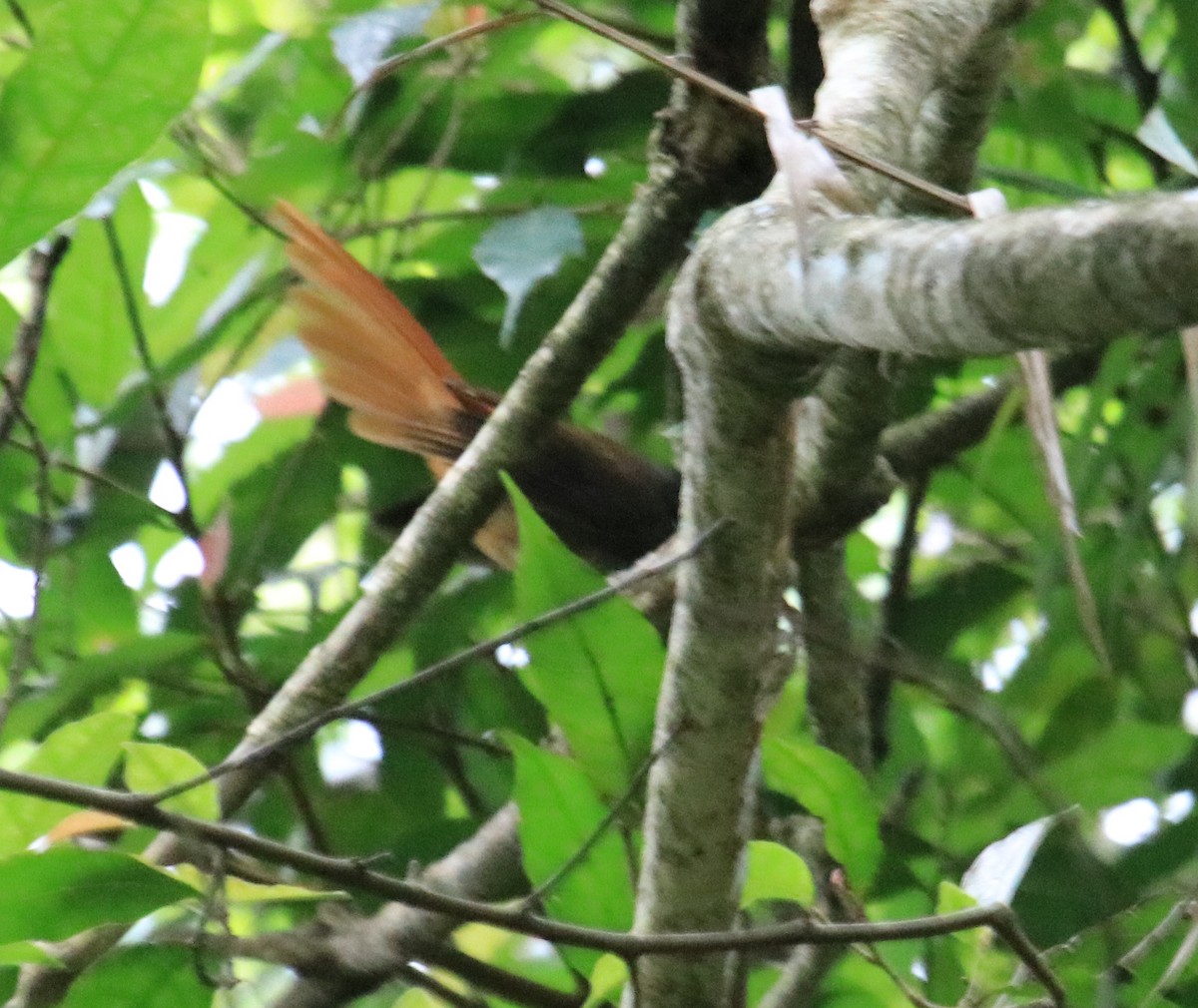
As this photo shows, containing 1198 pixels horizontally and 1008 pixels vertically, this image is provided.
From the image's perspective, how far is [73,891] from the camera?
2.57 feet

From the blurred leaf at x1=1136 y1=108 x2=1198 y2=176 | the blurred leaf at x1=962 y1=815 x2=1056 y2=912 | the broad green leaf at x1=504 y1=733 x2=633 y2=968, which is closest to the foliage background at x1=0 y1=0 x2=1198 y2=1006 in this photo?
the broad green leaf at x1=504 y1=733 x2=633 y2=968

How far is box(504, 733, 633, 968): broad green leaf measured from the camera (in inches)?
33.7

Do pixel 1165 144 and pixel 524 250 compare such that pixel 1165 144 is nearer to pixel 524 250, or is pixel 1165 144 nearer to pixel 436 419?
pixel 524 250

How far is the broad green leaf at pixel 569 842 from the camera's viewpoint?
2.81 feet

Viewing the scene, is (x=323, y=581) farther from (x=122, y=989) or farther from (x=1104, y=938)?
(x=1104, y=938)

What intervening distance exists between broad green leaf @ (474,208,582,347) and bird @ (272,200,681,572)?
0.83 feet

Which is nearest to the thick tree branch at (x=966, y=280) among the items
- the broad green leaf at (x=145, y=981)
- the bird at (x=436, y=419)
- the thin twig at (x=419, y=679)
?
the thin twig at (x=419, y=679)

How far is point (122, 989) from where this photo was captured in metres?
0.85

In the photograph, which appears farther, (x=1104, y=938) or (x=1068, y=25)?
(x=1068, y=25)

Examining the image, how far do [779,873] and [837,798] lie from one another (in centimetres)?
10

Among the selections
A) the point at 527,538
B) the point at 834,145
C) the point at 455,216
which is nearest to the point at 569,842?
the point at 527,538

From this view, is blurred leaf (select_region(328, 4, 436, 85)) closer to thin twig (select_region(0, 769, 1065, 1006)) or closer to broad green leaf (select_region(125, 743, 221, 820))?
broad green leaf (select_region(125, 743, 221, 820))

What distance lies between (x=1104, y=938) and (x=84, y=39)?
3.01 feet

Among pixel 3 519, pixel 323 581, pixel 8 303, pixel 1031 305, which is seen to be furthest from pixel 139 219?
pixel 1031 305
